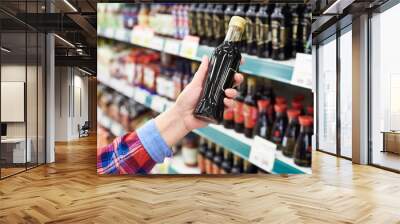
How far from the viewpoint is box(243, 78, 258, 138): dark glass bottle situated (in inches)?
232

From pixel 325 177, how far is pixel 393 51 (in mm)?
2614

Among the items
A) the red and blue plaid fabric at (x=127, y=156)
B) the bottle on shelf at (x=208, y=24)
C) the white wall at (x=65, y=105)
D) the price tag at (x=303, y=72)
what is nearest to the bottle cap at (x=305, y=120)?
the price tag at (x=303, y=72)

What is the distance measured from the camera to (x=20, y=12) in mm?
6402

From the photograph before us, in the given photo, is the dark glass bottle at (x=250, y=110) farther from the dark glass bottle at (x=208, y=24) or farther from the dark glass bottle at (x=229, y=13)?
the dark glass bottle at (x=229, y=13)

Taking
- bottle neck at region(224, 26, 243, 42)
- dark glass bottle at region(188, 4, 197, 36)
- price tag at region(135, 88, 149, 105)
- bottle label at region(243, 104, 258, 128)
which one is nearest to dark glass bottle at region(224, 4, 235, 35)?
bottle neck at region(224, 26, 243, 42)

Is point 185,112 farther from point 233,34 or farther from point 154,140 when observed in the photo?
point 233,34

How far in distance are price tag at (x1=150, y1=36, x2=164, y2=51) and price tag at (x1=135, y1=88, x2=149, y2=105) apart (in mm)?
672

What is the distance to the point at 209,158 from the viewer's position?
19.7 feet

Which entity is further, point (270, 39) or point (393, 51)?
point (393, 51)

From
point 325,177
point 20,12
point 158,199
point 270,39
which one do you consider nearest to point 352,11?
point 270,39

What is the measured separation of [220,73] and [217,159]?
1281mm

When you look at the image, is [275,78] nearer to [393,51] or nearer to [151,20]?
[151,20]

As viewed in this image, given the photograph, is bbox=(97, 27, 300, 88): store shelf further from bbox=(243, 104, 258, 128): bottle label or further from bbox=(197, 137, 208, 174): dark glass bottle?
bbox=(197, 137, 208, 174): dark glass bottle

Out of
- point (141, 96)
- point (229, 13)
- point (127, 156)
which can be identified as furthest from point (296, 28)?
point (127, 156)
